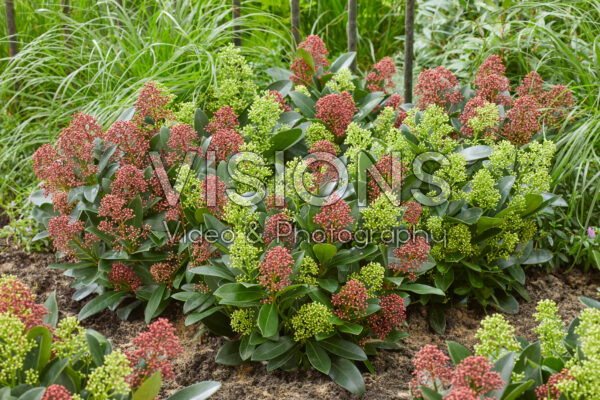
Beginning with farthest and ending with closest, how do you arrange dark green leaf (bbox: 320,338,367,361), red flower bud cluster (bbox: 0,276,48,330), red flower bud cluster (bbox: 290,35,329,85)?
red flower bud cluster (bbox: 290,35,329,85)
dark green leaf (bbox: 320,338,367,361)
red flower bud cluster (bbox: 0,276,48,330)

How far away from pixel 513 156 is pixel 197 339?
1.83 meters

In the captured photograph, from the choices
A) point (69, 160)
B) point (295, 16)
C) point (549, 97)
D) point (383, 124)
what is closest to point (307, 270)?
point (383, 124)

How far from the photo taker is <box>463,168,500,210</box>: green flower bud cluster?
280 centimetres

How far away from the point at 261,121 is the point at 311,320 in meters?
1.19

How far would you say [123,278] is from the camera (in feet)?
9.71

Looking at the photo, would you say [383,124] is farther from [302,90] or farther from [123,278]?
[123,278]

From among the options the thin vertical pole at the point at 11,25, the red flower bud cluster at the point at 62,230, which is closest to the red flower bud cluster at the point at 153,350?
the red flower bud cluster at the point at 62,230

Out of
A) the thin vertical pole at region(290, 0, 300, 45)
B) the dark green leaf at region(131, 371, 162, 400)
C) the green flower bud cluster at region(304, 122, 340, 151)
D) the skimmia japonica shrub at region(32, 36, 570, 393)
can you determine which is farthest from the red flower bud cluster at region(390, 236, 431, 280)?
the thin vertical pole at region(290, 0, 300, 45)

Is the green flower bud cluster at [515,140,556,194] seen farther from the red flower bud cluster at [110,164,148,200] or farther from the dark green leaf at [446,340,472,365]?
the red flower bud cluster at [110,164,148,200]

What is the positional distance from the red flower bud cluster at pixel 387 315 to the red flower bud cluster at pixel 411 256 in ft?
0.41

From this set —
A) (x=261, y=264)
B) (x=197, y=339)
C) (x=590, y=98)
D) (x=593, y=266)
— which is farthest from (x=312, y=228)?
(x=590, y=98)

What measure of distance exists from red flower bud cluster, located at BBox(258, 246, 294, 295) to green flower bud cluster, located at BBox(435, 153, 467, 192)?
1004 millimetres

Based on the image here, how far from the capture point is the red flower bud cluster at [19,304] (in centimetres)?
183

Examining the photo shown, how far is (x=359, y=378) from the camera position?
8.04ft
